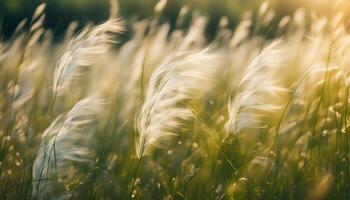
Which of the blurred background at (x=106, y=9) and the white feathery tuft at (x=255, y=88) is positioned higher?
the white feathery tuft at (x=255, y=88)

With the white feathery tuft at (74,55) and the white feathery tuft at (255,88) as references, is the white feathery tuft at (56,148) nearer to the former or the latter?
the white feathery tuft at (74,55)

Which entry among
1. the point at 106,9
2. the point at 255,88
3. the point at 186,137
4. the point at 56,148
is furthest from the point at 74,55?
the point at 106,9

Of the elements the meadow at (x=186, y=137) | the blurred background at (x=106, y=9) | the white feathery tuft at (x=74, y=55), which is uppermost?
the white feathery tuft at (x=74, y=55)

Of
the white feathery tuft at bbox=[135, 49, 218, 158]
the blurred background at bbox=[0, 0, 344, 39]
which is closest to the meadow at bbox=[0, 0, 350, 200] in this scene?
the white feathery tuft at bbox=[135, 49, 218, 158]

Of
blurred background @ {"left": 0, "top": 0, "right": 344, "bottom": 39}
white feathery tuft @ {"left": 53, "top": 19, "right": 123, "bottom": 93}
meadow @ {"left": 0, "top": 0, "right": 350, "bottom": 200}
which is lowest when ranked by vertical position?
blurred background @ {"left": 0, "top": 0, "right": 344, "bottom": 39}

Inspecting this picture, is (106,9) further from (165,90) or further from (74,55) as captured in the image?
(165,90)

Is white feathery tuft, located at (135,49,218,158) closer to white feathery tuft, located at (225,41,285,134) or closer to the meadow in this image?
the meadow

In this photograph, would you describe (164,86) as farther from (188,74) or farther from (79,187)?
(79,187)

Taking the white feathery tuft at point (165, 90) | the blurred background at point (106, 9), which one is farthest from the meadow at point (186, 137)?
the blurred background at point (106, 9)

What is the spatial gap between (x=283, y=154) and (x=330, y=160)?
0.21m

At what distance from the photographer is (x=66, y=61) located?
2475 mm

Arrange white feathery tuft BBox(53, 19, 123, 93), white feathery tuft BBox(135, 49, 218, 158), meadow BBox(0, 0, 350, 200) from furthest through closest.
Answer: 1. white feathery tuft BBox(53, 19, 123, 93)
2. meadow BBox(0, 0, 350, 200)
3. white feathery tuft BBox(135, 49, 218, 158)

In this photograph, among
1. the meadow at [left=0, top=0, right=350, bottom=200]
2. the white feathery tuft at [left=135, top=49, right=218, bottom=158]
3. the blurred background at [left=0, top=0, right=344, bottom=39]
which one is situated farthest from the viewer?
the blurred background at [left=0, top=0, right=344, bottom=39]

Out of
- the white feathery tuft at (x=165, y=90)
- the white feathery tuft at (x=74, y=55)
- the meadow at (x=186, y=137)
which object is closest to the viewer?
the white feathery tuft at (x=165, y=90)
